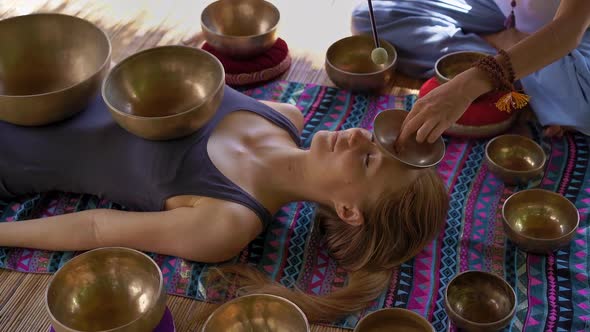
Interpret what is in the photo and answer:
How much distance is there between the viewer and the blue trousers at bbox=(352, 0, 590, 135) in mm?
2482

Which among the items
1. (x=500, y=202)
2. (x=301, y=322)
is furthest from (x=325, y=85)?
(x=301, y=322)

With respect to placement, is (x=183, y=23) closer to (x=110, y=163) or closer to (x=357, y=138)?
(x=110, y=163)

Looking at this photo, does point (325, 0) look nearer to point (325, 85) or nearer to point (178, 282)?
point (325, 85)

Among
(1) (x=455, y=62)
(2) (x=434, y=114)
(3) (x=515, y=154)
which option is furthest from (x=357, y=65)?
(2) (x=434, y=114)

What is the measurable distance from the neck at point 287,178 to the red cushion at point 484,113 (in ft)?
2.36

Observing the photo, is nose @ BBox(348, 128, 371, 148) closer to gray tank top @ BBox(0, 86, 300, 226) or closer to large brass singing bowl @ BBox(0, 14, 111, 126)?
gray tank top @ BBox(0, 86, 300, 226)

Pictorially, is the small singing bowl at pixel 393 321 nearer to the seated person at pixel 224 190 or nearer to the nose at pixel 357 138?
the seated person at pixel 224 190

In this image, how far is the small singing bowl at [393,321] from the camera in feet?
5.83

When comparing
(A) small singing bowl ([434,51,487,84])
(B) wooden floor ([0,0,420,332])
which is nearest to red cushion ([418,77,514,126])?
(A) small singing bowl ([434,51,487,84])

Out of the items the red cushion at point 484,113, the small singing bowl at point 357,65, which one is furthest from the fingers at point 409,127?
the small singing bowl at point 357,65

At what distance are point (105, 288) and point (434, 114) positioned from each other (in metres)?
0.94

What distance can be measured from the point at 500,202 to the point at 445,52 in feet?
2.50

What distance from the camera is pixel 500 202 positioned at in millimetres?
2268

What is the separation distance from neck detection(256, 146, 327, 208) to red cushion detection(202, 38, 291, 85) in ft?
2.46
